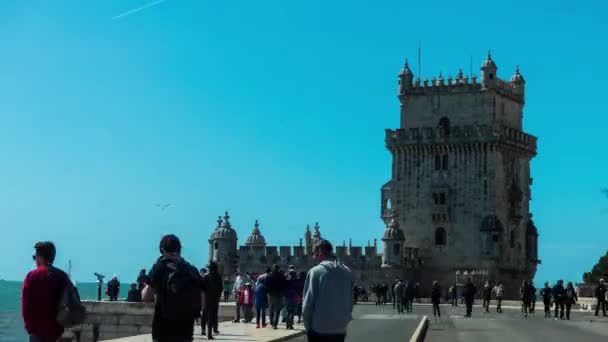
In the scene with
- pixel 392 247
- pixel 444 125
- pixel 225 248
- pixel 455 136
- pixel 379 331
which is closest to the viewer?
pixel 379 331

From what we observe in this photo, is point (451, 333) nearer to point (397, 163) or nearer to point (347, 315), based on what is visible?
point (347, 315)

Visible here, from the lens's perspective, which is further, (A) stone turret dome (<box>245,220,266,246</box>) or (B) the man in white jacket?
(A) stone turret dome (<box>245,220,266,246</box>)

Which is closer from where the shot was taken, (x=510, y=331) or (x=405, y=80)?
(x=510, y=331)

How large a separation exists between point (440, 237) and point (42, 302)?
69308mm

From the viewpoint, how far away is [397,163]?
81688 mm

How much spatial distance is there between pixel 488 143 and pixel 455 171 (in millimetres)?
3244

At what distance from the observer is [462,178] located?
7906cm

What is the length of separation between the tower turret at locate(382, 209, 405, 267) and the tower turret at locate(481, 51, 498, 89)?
494 inches

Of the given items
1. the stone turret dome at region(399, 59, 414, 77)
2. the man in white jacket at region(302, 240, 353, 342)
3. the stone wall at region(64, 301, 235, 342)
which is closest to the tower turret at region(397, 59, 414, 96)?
the stone turret dome at region(399, 59, 414, 77)

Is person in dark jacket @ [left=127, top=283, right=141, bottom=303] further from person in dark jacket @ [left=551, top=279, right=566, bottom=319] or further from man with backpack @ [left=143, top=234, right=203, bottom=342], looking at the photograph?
man with backpack @ [left=143, top=234, right=203, bottom=342]

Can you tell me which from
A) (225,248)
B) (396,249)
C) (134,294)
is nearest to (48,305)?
(134,294)

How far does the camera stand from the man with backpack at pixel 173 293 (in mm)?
11539

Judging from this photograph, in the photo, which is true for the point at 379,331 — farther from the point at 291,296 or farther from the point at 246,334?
the point at 246,334

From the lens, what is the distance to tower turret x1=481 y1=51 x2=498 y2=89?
260ft
